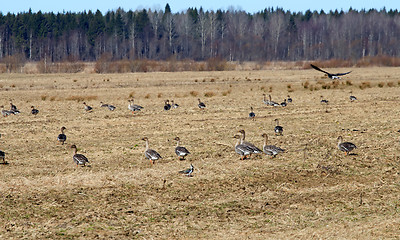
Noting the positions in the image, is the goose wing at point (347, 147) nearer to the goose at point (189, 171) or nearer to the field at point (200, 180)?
the field at point (200, 180)

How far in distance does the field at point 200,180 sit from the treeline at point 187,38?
85601 millimetres

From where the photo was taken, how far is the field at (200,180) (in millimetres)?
9859

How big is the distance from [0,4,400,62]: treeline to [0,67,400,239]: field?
85601 millimetres

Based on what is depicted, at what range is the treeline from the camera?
111188 millimetres

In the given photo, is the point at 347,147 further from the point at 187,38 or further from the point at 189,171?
the point at 187,38

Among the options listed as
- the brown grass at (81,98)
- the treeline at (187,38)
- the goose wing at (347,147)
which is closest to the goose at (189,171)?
the goose wing at (347,147)

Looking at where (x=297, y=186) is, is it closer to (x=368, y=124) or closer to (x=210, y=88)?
(x=368, y=124)

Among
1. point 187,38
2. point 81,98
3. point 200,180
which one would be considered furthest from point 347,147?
point 187,38

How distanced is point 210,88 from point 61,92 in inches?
498

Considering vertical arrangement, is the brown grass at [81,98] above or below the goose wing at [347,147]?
above

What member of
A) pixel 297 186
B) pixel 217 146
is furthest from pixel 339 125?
pixel 297 186

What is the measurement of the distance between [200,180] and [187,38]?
105498 mm

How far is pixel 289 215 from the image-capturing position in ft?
34.4

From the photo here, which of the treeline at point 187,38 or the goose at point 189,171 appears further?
the treeline at point 187,38
